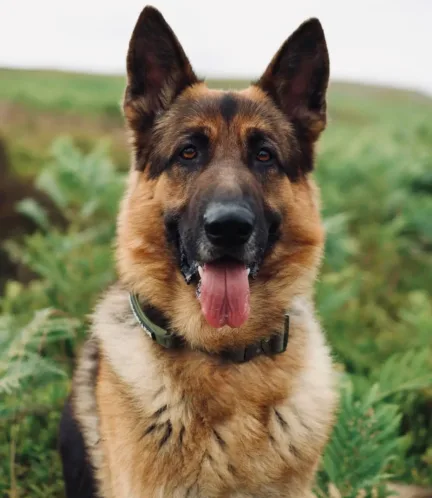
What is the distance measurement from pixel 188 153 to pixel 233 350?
3.52ft

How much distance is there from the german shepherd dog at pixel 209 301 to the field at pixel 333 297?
0.48 metres

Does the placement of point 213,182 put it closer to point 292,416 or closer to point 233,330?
point 233,330

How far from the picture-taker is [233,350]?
9.86 ft

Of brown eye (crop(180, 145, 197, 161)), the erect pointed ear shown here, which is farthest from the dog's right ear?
the erect pointed ear

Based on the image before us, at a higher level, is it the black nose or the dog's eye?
the dog's eye

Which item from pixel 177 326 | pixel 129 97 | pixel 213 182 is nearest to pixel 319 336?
pixel 177 326

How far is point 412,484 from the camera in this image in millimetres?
3994

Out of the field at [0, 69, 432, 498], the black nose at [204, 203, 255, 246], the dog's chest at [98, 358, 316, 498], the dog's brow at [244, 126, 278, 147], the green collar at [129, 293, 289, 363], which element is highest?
the dog's brow at [244, 126, 278, 147]

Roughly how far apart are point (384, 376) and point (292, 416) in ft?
5.52

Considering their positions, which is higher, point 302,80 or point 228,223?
point 302,80

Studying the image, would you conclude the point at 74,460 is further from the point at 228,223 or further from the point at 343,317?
the point at 343,317

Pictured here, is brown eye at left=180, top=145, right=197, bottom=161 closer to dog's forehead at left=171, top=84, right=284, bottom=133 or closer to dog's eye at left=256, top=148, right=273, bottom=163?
dog's forehead at left=171, top=84, right=284, bottom=133

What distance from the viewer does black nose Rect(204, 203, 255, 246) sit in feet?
9.12

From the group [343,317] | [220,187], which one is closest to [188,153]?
[220,187]
